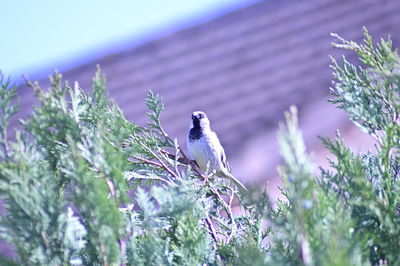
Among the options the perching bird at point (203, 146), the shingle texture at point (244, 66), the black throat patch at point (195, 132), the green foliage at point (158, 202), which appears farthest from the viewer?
Answer: the shingle texture at point (244, 66)

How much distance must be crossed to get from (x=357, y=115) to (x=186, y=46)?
9.20 metres

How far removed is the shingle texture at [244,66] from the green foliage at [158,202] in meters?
6.73

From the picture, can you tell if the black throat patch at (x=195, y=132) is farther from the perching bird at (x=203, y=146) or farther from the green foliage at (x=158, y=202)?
the green foliage at (x=158, y=202)

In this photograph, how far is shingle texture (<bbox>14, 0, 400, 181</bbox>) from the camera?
31.3 feet

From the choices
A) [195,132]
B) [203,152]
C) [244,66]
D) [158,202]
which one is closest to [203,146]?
[203,152]

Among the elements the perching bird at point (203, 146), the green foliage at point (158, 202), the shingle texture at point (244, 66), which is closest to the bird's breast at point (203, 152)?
the perching bird at point (203, 146)

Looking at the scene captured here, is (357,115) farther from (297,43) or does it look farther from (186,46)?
(186,46)

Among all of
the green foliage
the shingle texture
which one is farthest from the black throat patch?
the shingle texture

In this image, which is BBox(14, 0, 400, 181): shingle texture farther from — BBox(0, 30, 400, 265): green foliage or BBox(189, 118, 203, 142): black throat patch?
BBox(0, 30, 400, 265): green foliage

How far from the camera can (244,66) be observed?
10.2 m

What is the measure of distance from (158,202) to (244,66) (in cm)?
856

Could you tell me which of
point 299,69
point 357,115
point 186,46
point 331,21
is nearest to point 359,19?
point 331,21

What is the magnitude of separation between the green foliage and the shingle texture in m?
6.73

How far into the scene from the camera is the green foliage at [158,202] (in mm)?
1556
